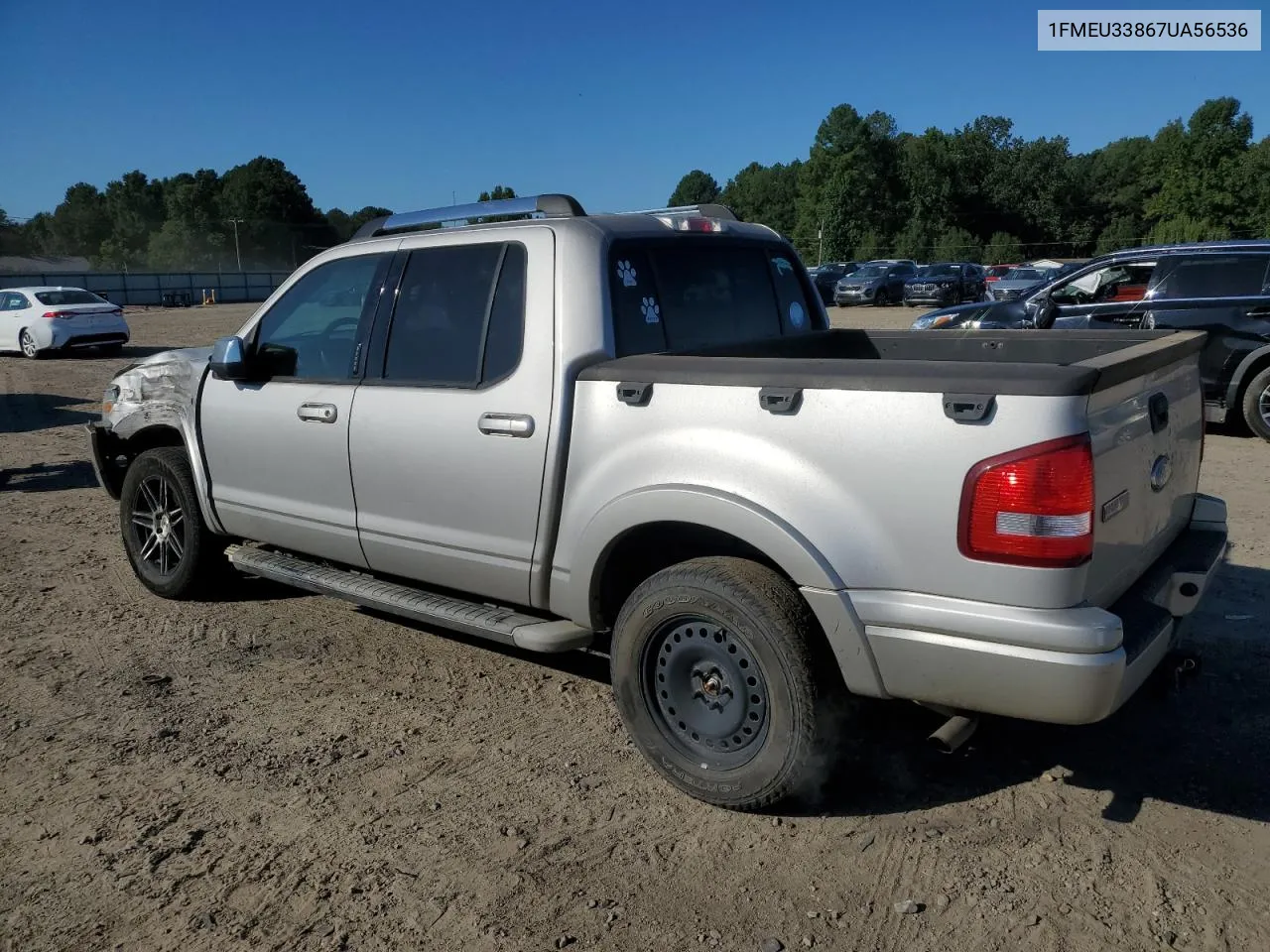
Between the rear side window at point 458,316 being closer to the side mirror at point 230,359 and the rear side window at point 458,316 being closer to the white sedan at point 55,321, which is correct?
the side mirror at point 230,359

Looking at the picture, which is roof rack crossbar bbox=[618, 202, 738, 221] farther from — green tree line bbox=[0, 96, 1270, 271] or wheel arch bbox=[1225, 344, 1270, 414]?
green tree line bbox=[0, 96, 1270, 271]

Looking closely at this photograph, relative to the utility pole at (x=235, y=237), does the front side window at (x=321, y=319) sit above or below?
below

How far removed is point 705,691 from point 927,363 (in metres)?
1.31

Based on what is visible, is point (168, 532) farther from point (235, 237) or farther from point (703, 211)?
point (235, 237)

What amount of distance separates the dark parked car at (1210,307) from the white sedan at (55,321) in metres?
18.8

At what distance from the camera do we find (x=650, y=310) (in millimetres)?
4090

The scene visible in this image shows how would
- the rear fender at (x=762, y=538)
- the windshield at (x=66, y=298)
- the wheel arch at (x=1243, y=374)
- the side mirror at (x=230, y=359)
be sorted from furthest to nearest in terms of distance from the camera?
the windshield at (x=66, y=298)
the wheel arch at (x=1243, y=374)
the side mirror at (x=230, y=359)
the rear fender at (x=762, y=538)

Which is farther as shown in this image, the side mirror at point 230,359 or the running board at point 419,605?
the side mirror at point 230,359

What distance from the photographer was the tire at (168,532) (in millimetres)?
5496

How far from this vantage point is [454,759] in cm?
392

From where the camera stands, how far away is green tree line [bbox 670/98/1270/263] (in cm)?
7281

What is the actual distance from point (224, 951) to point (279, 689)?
1.87 meters

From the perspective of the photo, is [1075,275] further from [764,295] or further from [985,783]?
[985,783]

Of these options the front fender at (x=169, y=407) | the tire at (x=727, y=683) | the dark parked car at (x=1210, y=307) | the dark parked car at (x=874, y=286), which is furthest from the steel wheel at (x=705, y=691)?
the dark parked car at (x=874, y=286)
